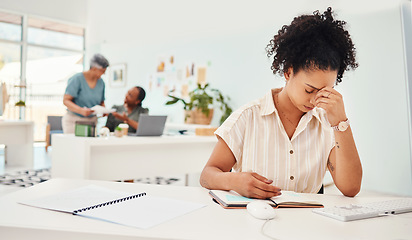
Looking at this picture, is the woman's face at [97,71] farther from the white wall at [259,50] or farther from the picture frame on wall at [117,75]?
the picture frame on wall at [117,75]

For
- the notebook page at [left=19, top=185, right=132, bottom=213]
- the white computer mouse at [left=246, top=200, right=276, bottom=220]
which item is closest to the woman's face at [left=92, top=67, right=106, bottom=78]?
the notebook page at [left=19, top=185, right=132, bottom=213]

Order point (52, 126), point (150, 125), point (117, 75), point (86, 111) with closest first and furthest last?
point (150, 125)
point (86, 111)
point (52, 126)
point (117, 75)

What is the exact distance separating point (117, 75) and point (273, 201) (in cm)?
693

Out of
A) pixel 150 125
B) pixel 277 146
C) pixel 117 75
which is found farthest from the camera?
pixel 117 75

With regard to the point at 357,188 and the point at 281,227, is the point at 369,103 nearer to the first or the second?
the point at 357,188

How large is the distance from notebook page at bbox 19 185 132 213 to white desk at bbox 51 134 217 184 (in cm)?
161

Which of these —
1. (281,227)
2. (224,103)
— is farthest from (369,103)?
(281,227)

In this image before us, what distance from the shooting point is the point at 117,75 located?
758cm

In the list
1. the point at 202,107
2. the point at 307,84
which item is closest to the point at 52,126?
the point at 202,107

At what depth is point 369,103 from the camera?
3887 millimetres

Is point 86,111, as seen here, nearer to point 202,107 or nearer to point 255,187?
point 202,107

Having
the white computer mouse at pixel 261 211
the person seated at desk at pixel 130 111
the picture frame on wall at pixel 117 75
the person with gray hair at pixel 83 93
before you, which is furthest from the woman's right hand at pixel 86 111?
the picture frame on wall at pixel 117 75

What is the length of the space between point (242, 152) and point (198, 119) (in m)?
3.70

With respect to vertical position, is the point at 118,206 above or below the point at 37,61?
below
